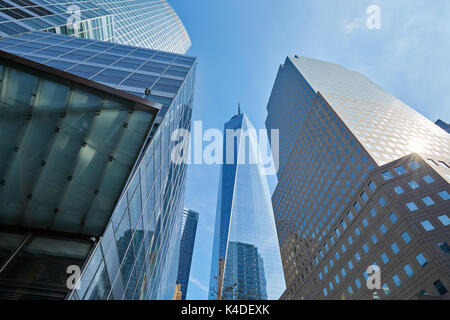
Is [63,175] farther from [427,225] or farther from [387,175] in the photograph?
[387,175]

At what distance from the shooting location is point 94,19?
153 ft

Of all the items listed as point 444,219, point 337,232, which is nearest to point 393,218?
point 444,219

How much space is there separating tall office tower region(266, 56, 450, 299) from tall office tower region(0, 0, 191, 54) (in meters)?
56.9

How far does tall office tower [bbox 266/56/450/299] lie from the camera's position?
114ft

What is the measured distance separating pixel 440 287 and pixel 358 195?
20359mm

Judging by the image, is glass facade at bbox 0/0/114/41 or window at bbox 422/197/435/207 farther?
window at bbox 422/197/435/207

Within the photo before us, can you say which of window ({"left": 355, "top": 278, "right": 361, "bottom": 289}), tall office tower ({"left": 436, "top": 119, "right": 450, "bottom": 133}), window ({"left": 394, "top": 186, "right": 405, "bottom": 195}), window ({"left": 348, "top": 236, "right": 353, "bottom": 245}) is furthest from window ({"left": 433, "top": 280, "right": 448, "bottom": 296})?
tall office tower ({"left": 436, "top": 119, "right": 450, "bottom": 133})

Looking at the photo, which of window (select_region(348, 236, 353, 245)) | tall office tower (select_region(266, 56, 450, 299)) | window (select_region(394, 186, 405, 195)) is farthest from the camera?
window (select_region(348, 236, 353, 245))

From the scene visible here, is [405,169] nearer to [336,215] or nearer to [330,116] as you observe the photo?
[336,215]

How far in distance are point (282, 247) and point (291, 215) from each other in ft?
42.7

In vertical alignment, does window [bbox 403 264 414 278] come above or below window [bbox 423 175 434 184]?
below

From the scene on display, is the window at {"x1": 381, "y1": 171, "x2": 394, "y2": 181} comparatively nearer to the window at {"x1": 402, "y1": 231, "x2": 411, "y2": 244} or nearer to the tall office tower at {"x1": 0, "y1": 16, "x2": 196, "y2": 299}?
the window at {"x1": 402, "y1": 231, "x2": 411, "y2": 244}

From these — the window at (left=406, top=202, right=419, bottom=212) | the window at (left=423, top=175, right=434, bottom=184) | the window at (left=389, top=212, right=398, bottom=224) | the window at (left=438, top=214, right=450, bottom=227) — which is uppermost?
the window at (left=423, top=175, right=434, bottom=184)

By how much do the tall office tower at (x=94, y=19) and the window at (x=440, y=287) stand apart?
57.1 meters
